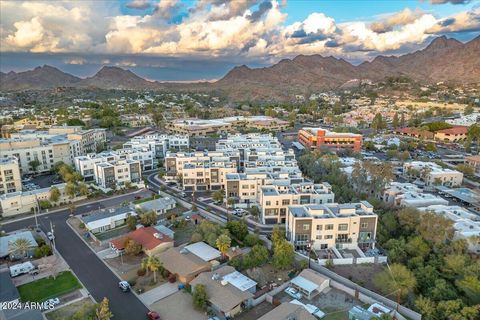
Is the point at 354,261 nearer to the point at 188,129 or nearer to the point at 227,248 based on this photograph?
the point at 227,248

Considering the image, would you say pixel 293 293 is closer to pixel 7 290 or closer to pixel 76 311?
pixel 76 311

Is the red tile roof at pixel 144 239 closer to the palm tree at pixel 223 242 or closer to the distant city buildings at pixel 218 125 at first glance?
the palm tree at pixel 223 242

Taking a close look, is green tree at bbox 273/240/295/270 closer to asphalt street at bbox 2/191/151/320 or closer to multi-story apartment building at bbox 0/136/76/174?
asphalt street at bbox 2/191/151/320

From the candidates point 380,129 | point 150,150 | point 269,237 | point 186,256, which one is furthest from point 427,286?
point 380,129

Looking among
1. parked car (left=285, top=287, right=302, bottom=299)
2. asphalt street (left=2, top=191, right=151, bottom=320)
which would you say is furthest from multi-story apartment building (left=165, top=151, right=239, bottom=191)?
parked car (left=285, top=287, right=302, bottom=299)

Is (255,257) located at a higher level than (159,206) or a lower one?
lower

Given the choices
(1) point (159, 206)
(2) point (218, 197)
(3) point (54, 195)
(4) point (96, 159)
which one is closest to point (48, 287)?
(1) point (159, 206)

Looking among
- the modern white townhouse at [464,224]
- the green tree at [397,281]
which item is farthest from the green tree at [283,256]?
the modern white townhouse at [464,224]
